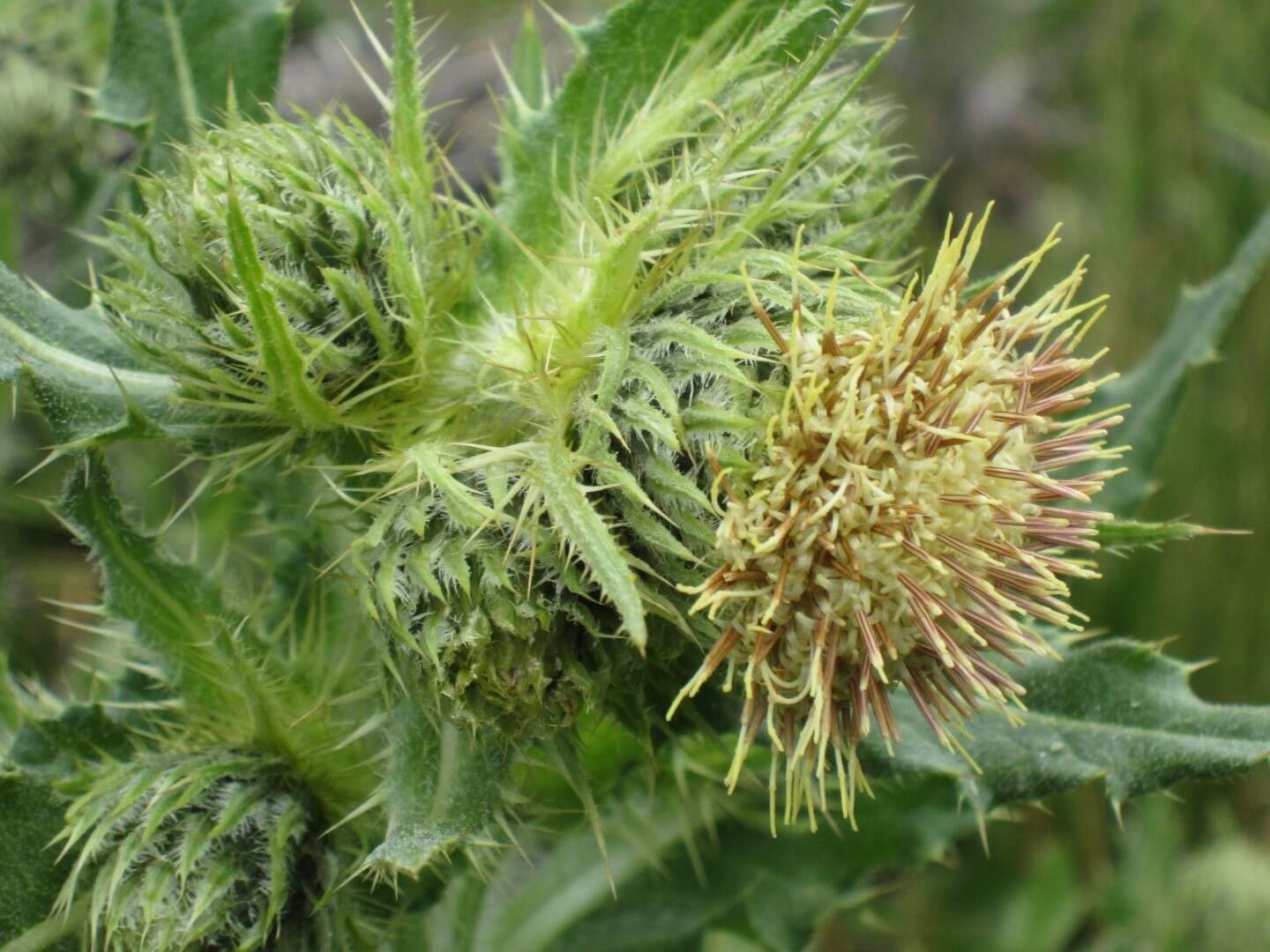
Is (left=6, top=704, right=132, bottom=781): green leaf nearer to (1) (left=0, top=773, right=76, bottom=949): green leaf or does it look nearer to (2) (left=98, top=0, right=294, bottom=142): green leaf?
(1) (left=0, top=773, right=76, bottom=949): green leaf

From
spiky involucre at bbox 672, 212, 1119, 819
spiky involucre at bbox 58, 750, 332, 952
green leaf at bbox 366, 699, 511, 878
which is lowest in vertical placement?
spiky involucre at bbox 58, 750, 332, 952

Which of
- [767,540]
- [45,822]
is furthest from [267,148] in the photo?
[45,822]

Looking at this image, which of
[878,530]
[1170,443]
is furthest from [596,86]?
[1170,443]

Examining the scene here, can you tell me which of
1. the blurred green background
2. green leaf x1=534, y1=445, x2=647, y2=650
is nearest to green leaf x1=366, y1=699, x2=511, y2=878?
green leaf x1=534, y1=445, x2=647, y2=650

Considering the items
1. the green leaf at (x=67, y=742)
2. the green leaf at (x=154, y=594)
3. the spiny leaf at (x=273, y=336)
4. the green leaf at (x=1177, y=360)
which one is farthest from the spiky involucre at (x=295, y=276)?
the green leaf at (x=1177, y=360)

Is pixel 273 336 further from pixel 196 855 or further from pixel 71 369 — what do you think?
pixel 196 855

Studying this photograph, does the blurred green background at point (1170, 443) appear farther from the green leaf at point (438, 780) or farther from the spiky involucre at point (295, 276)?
the green leaf at point (438, 780)
